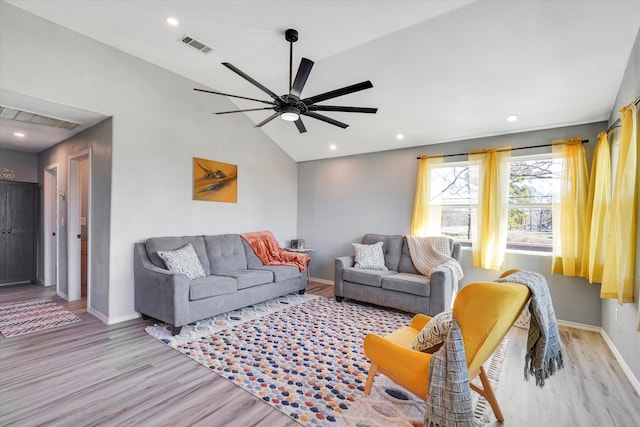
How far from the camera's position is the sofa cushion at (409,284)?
375 cm

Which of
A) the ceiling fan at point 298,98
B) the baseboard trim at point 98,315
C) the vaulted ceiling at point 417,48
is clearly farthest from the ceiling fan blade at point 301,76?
the baseboard trim at point 98,315

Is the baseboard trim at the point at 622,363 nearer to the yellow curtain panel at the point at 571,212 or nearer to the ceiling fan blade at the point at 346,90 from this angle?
the yellow curtain panel at the point at 571,212

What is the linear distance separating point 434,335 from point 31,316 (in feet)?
15.5

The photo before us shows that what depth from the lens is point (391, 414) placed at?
1954 mm

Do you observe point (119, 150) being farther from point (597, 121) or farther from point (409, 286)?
point (597, 121)

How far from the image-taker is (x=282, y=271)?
444 centimetres

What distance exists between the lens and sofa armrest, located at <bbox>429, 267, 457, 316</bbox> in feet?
11.9

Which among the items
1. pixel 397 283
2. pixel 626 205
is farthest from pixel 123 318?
pixel 626 205

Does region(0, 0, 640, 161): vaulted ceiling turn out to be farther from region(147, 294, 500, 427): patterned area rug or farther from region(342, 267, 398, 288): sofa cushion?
region(147, 294, 500, 427): patterned area rug

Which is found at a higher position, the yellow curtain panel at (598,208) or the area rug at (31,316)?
the yellow curtain panel at (598,208)

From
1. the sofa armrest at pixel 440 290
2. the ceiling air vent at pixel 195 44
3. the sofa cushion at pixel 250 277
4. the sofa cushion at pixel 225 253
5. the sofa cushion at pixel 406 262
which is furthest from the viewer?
the sofa cushion at pixel 406 262

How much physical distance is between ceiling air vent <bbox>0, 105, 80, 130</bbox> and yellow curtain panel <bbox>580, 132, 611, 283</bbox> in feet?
20.2

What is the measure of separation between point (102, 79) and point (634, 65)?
509 cm

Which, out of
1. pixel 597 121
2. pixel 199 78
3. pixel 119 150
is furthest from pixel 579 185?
pixel 119 150
